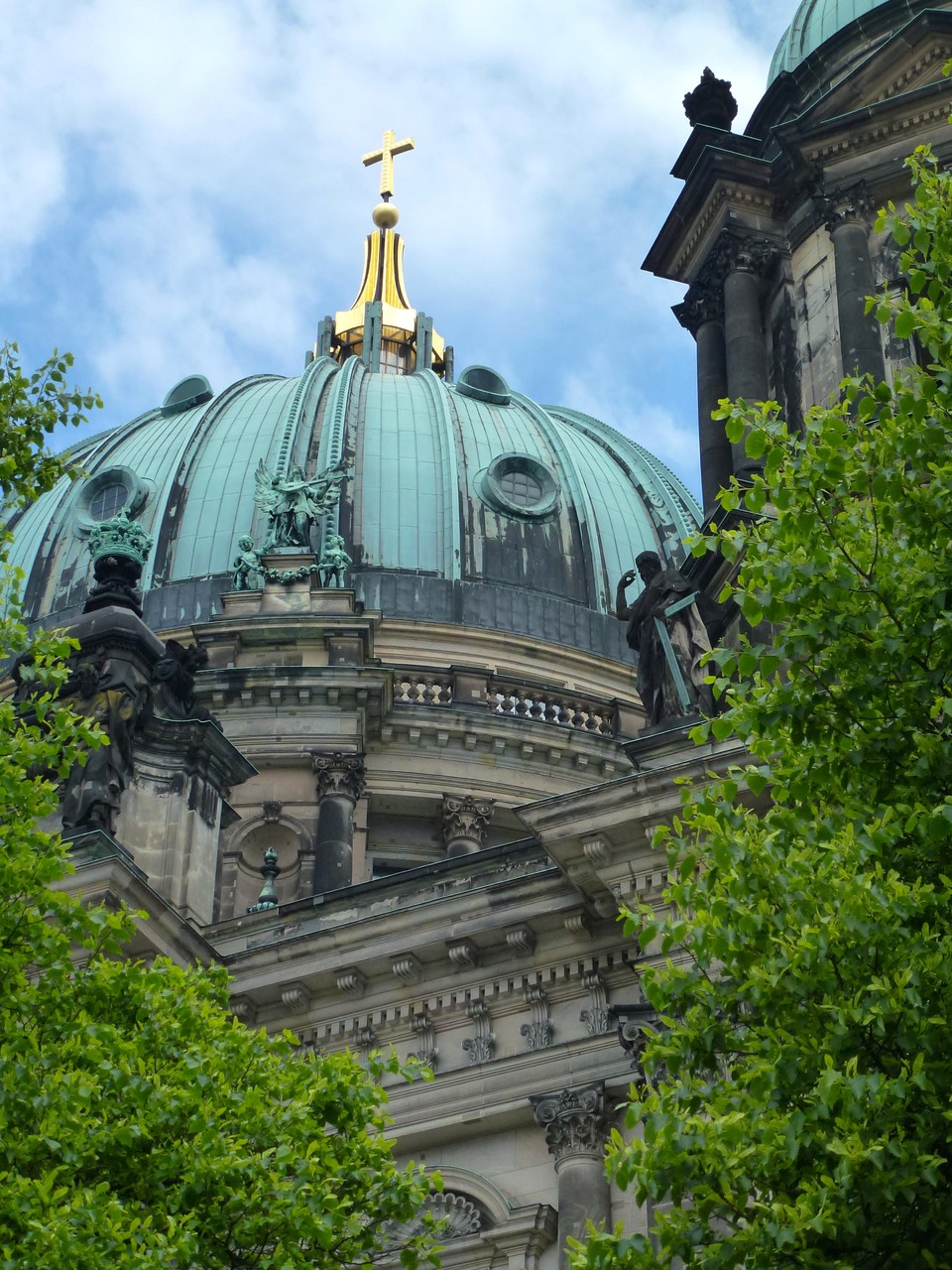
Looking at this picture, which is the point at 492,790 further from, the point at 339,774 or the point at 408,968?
the point at 408,968

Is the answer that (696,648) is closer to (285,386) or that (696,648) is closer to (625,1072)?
(625,1072)

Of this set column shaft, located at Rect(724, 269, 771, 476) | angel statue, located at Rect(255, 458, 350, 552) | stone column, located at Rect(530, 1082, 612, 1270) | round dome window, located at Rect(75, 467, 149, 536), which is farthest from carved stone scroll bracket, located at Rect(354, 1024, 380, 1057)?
round dome window, located at Rect(75, 467, 149, 536)

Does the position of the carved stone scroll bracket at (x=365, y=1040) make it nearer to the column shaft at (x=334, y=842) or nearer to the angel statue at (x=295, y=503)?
the column shaft at (x=334, y=842)

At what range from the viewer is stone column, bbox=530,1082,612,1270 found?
69.4ft

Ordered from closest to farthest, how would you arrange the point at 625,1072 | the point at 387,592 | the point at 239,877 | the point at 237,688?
the point at 625,1072
the point at 239,877
the point at 237,688
the point at 387,592

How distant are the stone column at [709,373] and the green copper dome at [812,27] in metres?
4.02

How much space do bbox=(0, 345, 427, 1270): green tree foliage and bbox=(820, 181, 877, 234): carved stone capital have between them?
1421 cm

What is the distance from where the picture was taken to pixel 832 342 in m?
27.9

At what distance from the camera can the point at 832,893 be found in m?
13.1

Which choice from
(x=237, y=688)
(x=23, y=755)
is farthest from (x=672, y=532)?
(x=23, y=755)

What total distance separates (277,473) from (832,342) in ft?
Result: 61.4

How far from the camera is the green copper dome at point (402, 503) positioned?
43094 mm

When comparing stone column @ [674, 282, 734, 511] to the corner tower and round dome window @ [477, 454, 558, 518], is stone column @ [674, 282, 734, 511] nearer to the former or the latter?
the corner tower

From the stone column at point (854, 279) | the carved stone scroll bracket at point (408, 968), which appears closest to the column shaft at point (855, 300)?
the stone column at point (854, 279)
